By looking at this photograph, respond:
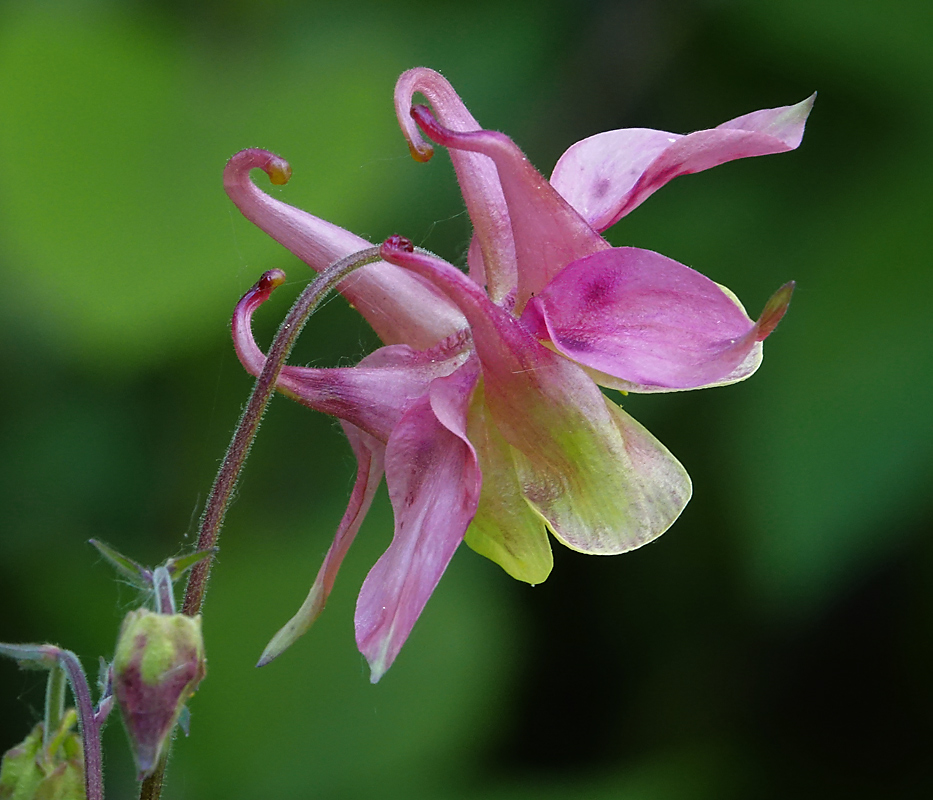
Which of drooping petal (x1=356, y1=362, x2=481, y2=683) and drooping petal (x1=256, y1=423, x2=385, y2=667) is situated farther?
drooping petal (x1=256, y1=423, x2=385, y2=667)

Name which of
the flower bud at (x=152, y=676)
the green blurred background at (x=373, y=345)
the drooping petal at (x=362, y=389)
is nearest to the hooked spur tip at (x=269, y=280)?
the drooping petal at (x=362, y=389)

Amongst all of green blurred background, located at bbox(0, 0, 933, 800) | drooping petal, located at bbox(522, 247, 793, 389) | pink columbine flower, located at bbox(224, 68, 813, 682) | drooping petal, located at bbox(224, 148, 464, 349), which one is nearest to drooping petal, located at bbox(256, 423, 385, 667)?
pink columbine flower, located at bbox(224, 68, 813, 682)

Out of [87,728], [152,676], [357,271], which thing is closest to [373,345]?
[357,271]

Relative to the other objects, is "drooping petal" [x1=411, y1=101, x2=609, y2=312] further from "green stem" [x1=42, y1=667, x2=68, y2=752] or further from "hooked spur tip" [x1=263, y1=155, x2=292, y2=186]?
"green stem" [x1=42, y1=667, x2=68, y2=752]

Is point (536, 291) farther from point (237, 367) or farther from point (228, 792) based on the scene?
point (228, 792)

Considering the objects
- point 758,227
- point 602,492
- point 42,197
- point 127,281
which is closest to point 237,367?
point 127,281

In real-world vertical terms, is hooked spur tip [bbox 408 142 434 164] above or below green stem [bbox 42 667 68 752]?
above

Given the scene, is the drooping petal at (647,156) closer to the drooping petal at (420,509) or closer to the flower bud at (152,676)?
the drooping petal at (420,509)
